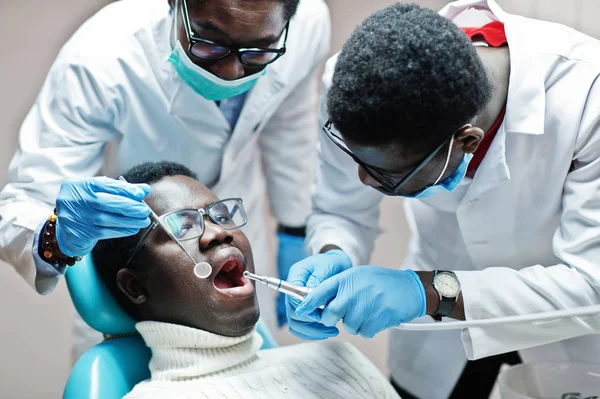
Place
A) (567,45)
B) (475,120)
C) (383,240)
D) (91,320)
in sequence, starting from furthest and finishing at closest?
(383,240)
(91,320)
(567,45)
(475,120)

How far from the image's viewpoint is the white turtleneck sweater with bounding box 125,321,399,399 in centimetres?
162

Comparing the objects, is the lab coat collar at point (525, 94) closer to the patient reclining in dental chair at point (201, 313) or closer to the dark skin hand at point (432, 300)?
the dark skin hand at point (432, 300)

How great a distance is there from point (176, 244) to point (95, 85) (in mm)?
568

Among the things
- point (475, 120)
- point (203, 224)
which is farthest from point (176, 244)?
point (475, 120)

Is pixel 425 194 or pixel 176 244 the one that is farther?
pixel 176 244

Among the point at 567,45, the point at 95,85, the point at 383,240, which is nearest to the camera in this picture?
the point at 567,45


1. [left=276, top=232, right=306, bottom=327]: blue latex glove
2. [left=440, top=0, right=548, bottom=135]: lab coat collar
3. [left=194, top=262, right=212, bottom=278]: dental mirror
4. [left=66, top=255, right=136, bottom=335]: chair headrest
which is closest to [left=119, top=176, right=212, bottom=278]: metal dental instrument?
[left=194, top=262, right=212, bottom=278]: dental mirror

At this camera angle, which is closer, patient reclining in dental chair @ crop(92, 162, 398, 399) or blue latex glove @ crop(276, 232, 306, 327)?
patient reclining in dental chair @ crop(92, 162, 398, 399)

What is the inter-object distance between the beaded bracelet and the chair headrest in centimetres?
9

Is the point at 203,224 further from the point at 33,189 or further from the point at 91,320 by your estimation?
the point at 33,189

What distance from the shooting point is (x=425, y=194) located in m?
1.59

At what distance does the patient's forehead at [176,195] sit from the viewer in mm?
1746

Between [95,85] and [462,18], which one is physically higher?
[462,18]

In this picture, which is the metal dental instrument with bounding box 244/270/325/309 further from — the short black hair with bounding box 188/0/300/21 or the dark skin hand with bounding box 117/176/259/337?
the short black hair with bounding box 188/0/300/21
